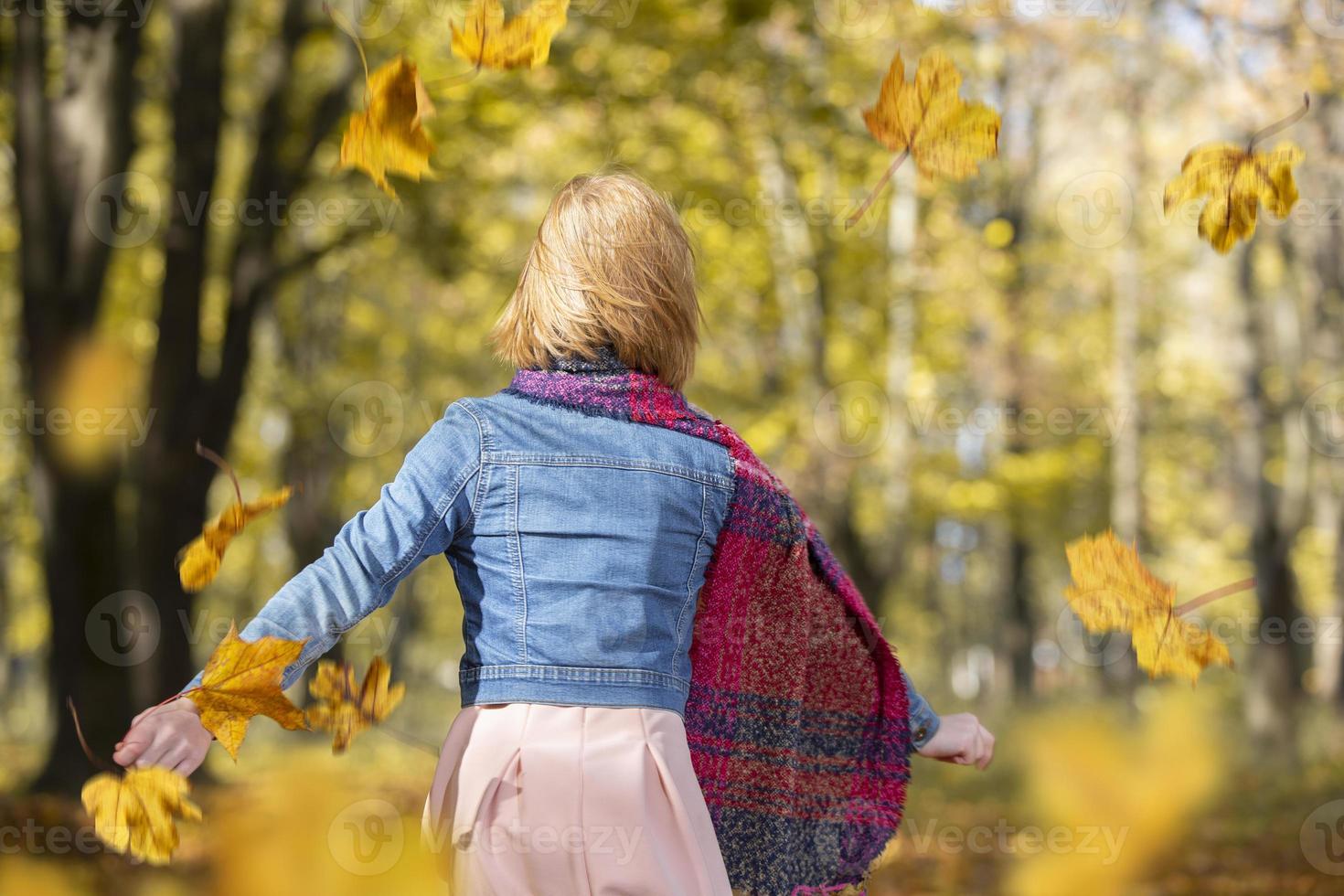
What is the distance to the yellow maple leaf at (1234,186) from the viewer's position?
2584mm

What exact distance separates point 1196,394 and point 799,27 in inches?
585

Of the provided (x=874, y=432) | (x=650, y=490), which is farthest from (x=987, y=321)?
(x=650, y=490)

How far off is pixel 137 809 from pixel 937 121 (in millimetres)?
1785

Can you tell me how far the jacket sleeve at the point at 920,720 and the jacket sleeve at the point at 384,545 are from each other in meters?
0.90

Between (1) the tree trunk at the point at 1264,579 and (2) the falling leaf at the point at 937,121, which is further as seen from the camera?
(1) the tree trunk at the point at 1264,579

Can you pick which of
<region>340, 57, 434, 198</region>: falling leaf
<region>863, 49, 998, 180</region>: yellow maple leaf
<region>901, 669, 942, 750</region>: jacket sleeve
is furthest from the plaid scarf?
<region>863, 49, 998, 180</region>: yellow maple leaf

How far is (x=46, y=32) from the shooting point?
749cm

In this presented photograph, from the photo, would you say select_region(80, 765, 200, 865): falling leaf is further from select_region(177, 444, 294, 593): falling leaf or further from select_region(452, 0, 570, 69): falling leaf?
select_region(452, 0, 570, 69): falling leaf

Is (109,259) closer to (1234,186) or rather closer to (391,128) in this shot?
(391,128)

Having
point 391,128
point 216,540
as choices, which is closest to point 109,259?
point 391,128

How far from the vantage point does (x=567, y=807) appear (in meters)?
1.95

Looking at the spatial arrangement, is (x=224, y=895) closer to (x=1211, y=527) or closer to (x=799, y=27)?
(x=799, y=27)

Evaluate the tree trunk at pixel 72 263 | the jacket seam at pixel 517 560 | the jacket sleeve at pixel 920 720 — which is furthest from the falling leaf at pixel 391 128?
the tree trunk at pixel 72 263

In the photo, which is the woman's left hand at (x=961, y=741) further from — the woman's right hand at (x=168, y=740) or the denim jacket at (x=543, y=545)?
the woman's right hand at (x=168, y=740)
